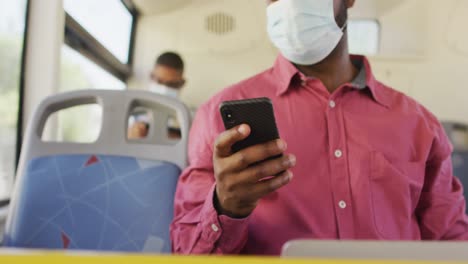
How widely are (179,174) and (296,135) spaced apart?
357 millimetres

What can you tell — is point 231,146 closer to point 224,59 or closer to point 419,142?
point 419,142

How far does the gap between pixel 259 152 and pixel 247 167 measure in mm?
42

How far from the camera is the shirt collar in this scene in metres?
1.12

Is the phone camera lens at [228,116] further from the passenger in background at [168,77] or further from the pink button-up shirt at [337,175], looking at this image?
the passenger in background at [168,77]

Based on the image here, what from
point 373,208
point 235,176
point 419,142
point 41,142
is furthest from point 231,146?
point 41,142

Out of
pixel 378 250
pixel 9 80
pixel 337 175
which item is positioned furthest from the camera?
pixel 9 80

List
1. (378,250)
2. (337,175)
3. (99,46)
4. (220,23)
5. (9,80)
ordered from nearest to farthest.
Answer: (378,250)
(337,175)
(9,80)
(99,46)
(220,23)

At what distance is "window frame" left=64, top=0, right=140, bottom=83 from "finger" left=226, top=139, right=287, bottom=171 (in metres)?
1.66

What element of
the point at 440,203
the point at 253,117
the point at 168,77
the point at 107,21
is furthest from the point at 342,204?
the point at 107,21

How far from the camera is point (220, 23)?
358 cm

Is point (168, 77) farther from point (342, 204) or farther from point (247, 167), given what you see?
point (247, 167)

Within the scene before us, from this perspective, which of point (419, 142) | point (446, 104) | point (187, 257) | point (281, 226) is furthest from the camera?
point (446, 104)

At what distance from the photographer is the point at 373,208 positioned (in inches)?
40.0

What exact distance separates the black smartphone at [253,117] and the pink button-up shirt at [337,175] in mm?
239
